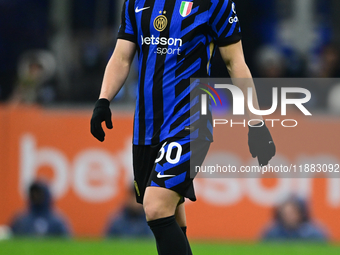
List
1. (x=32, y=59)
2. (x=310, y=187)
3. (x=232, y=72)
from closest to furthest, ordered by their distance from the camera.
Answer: (x=232, y=72)
(x=310, y=187)
(x=32, y=59)

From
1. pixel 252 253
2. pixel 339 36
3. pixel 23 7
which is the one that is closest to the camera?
pixel 252 253

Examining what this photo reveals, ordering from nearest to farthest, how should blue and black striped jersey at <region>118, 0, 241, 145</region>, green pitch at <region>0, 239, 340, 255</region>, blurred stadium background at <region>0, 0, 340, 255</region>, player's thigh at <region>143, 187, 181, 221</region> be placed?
player's thigh at <region>143, 187, 181, 221</region>
blue and black striped jersey at <region>118, 0, 241, 145</region>
green pitch at <region>0, 239, 340, 255</region>
blurred stadium background at <region>0, 0, 340, 255</region>

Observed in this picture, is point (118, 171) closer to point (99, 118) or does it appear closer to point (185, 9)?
point (99, 118)

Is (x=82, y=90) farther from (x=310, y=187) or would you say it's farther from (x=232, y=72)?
(x=232, y=72)

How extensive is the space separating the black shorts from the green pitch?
2.90 m

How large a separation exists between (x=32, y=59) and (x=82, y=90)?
0.85 meters

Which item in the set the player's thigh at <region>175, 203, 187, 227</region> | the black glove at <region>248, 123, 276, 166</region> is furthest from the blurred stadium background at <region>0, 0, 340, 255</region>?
the black glove at <region>248, 123, 276, 166</region>

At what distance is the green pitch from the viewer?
5.84 m

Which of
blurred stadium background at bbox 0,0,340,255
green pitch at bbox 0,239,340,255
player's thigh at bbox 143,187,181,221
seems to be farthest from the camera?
blurred stadium background at bbox 0,0,340,255

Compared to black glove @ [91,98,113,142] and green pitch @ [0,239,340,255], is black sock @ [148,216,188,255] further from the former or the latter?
green pitch @ [0,239,340,255]

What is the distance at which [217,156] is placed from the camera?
22.3 ft

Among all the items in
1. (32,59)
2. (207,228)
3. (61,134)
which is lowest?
(207,228)

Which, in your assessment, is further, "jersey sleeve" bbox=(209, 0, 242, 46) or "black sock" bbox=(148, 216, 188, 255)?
"jersey sleeve" bbox=(209, 0, 242, 46)

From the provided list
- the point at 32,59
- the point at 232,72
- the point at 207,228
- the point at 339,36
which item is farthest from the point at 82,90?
the point at 232,72
